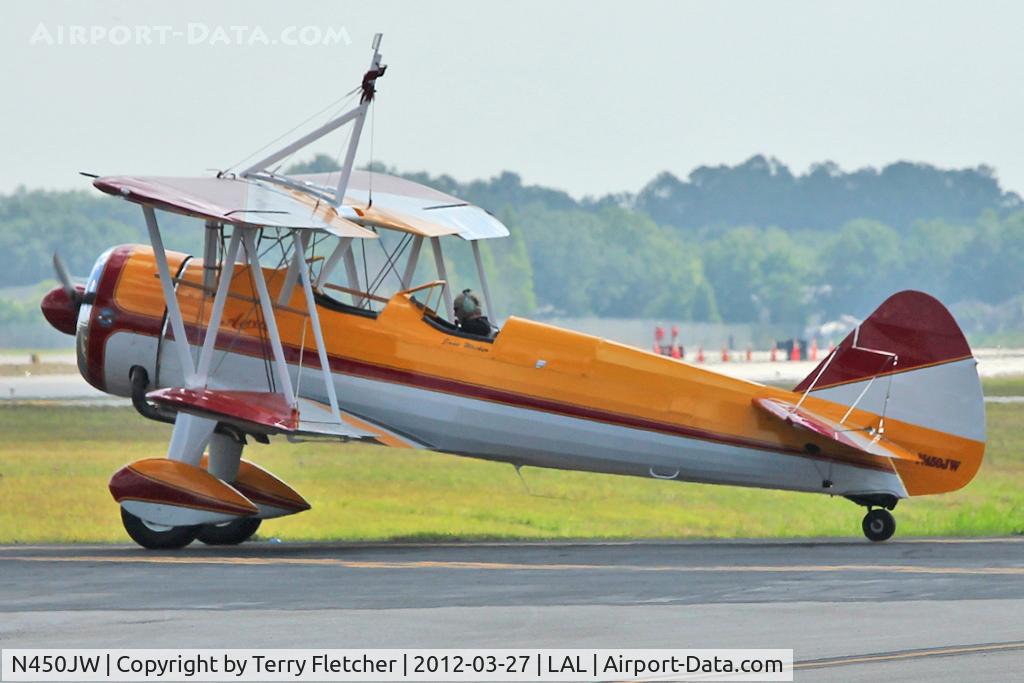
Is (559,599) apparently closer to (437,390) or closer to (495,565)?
(495,565)

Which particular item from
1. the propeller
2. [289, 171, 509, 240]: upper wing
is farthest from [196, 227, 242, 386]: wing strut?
the propeller

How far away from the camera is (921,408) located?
15875mm

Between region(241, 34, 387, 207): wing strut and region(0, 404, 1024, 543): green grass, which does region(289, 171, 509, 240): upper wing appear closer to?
region(241, 34, 387, 207): wing strut

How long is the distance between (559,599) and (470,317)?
463cm

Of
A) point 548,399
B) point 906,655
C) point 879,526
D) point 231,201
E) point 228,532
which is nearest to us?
point 906,655

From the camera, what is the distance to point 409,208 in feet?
61.0

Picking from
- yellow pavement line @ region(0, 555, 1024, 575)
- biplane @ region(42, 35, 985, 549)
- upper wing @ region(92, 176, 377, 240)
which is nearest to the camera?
yellow pavement line @ region(0, 555, 1024, 575)

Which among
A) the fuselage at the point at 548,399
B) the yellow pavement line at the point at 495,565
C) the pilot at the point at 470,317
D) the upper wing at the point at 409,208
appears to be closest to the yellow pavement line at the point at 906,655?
the yellow pavement line at the point at 495,565

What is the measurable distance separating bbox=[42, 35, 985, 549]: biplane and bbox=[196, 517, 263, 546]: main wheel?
0.03 meters

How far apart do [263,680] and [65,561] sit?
6.14m

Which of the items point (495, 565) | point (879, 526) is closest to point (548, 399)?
point (495, 565)

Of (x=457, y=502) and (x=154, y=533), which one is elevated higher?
(x=154, y=533)

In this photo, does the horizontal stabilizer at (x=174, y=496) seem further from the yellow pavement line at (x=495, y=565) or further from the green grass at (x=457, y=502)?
the green grass at (x=457, y=502)

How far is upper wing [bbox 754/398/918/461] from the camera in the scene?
51.2 ft
